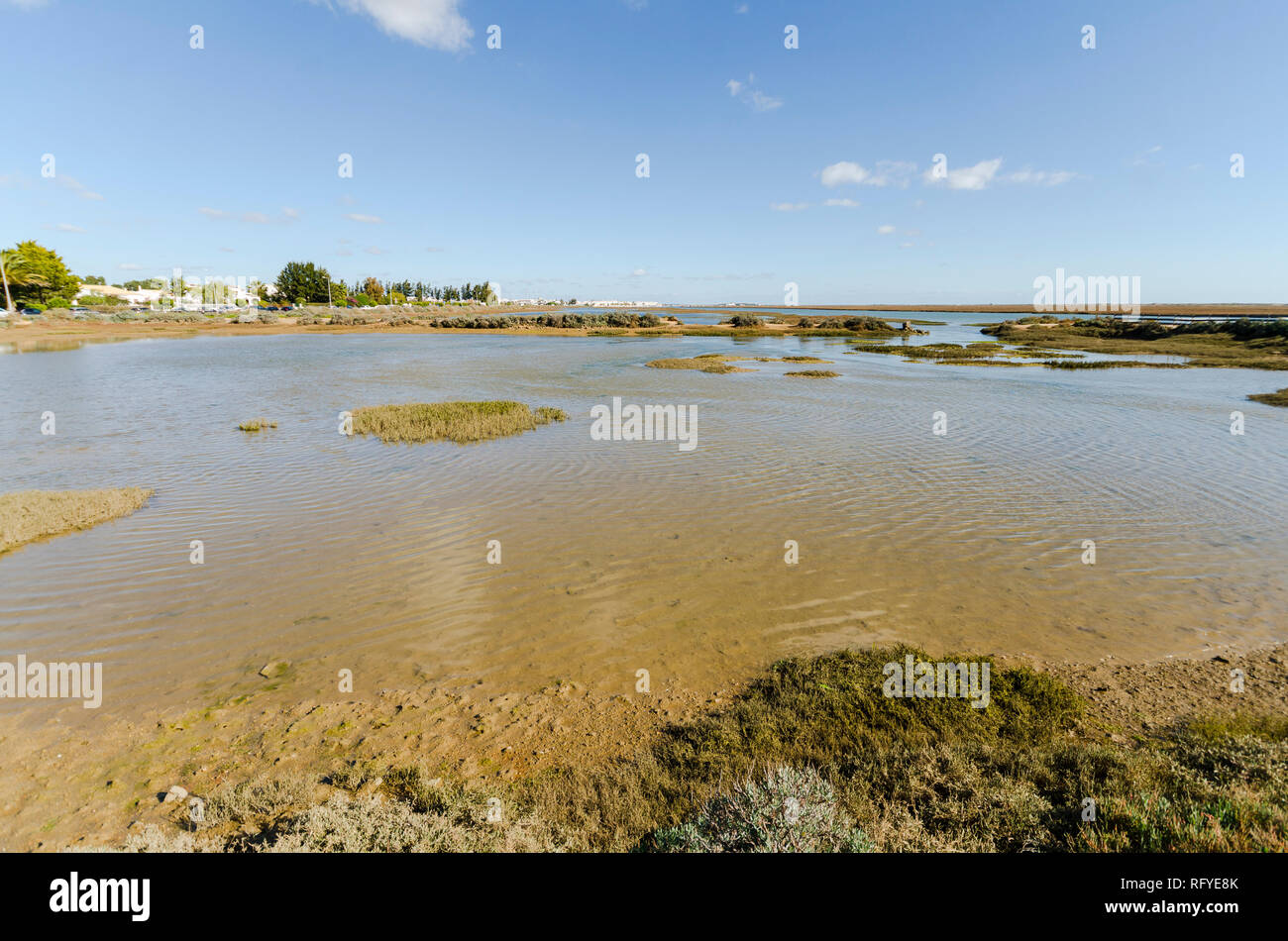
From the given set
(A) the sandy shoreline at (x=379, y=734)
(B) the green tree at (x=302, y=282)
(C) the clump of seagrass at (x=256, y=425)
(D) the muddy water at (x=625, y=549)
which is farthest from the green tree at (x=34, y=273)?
(A) the sandy shoreline at (x=379, y=734)

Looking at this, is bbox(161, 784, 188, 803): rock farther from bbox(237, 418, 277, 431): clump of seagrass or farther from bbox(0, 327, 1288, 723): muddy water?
bbox(237, 418, 277, 431): clump of seagrass

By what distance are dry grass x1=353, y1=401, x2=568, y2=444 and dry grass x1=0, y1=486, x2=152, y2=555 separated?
841 cm

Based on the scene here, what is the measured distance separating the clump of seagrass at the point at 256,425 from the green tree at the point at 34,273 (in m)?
110

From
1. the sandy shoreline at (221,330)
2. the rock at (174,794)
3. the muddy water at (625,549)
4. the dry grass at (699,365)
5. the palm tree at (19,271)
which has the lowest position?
the rock at (174,794)

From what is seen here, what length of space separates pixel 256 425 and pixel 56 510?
1110 centimetres

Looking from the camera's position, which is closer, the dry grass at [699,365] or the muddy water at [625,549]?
the muddy water at [625,549]

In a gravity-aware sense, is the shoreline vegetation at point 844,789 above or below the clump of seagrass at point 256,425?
below

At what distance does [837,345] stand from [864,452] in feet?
195

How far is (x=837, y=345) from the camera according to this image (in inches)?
2955

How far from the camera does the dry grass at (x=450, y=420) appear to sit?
74.0 ft

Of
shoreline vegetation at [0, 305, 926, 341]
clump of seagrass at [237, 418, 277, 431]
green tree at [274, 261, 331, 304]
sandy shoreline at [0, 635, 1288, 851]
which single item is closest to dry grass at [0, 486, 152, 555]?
sandy shoreline at [0, 635, 1288, 851]

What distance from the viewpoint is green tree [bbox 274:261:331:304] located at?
518ft

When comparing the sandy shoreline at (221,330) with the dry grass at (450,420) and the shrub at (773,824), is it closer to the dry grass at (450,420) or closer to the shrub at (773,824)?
the dry grass at (450,420)

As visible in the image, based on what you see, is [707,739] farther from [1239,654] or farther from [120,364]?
[120,364]
